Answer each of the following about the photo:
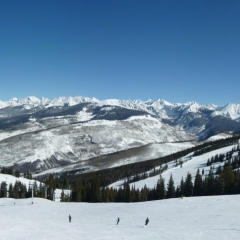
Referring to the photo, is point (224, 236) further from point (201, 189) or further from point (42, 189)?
point (42, 189)

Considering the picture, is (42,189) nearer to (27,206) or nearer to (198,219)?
(27,206)

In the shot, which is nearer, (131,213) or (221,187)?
(131,213)

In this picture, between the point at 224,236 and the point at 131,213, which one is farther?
the point at 131,213

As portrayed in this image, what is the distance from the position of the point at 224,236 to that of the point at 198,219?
13.6 meters

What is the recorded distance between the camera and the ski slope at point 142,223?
40.8m

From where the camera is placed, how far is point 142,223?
2044 inches

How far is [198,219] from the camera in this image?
51188mm

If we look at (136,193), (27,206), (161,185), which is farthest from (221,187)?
(27,206)

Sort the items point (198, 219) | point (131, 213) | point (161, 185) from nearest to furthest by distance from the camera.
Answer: point (198, 219) → point (131, 213) → point (161, 185)

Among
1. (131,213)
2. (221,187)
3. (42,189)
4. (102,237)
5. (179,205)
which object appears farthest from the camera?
(42,189)

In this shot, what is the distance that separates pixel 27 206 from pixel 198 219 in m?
50.5

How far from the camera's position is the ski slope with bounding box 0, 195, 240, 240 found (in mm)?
40781

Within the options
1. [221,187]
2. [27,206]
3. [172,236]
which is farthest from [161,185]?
[172,236]

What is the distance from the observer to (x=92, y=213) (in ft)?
225
